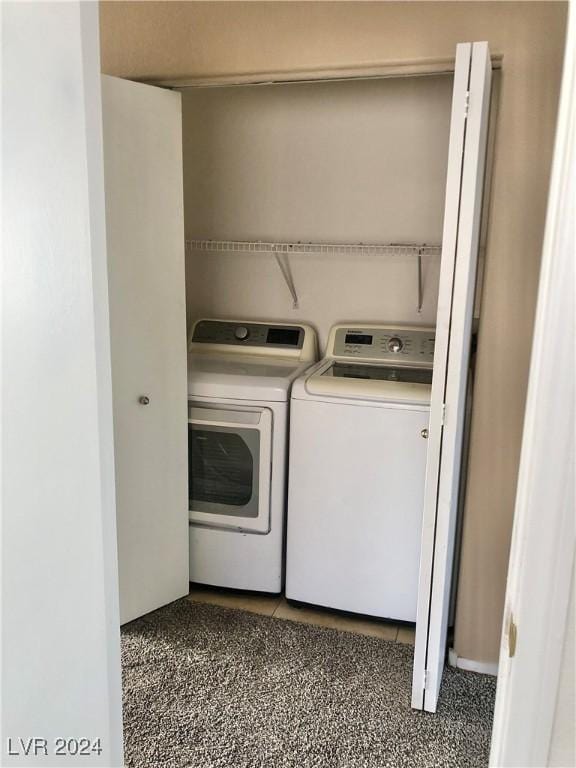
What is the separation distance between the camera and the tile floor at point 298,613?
2.59m

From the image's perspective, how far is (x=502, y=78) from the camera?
2.01 m

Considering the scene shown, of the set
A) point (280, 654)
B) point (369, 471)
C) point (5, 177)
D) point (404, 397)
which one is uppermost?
point (5, 177)

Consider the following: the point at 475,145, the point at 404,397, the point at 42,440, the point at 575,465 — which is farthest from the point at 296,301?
the point at 575,465

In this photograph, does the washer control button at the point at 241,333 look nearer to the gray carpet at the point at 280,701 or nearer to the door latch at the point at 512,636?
the gray carpet at the point at 280,701

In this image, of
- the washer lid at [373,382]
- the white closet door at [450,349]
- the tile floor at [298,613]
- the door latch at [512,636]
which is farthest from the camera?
the tile floor at [298,613]

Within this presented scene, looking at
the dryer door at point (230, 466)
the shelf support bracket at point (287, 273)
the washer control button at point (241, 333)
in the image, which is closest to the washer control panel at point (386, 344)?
the shelf support bracket at point (287, 273)

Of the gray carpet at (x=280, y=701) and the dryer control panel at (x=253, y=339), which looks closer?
the gray carpet at (x=280, y=701)

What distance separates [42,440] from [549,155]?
5.73ft

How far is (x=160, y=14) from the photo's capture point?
7.64ft

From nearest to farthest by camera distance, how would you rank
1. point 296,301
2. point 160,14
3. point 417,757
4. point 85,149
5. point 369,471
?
point 85,149, point 417,757, point 160,14, point 369,471, point 296,301

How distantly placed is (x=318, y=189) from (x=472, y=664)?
81.9 inches

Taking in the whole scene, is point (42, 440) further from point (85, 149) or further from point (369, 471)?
point (369, 471)

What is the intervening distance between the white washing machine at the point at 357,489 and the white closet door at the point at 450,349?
14.4 inches

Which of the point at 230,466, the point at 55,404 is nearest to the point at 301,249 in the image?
the point at 230,466
